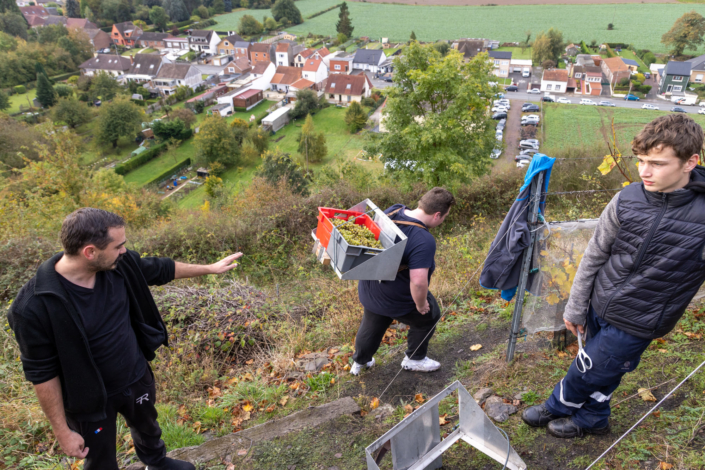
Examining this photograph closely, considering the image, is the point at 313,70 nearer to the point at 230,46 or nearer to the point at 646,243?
the point at 230,46

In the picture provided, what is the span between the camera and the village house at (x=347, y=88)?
153 feet

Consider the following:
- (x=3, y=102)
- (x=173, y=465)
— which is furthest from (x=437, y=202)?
(x=3, y=102)

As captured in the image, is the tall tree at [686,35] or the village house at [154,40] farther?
the village house at [154,40]

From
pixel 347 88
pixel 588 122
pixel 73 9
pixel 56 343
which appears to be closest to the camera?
pixel 56 343

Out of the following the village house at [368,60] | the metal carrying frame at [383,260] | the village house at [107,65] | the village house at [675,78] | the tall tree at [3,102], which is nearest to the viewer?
the metal carrying frame at [383,260]

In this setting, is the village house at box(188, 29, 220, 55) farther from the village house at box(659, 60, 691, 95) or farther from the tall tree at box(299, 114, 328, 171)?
the village house at box(659, 60, 691, 95)

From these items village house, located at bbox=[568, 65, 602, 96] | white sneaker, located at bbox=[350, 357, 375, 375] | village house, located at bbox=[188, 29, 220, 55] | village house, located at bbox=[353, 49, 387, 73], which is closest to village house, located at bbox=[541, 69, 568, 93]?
village house, located at bbox=[568, 65, 602, 96]

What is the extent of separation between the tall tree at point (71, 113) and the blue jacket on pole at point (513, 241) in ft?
169

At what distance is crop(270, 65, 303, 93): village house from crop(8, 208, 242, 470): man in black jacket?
170 ft

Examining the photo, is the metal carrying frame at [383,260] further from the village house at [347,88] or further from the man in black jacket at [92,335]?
the village house at [347,88]

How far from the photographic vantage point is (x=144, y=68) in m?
55.8

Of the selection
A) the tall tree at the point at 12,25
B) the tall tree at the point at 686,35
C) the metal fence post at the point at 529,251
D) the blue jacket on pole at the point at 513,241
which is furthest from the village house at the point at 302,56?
the metal fence post at the point at 529,251

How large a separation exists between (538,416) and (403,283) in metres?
1.44

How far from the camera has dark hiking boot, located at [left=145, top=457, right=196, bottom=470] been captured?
9.72 ft
